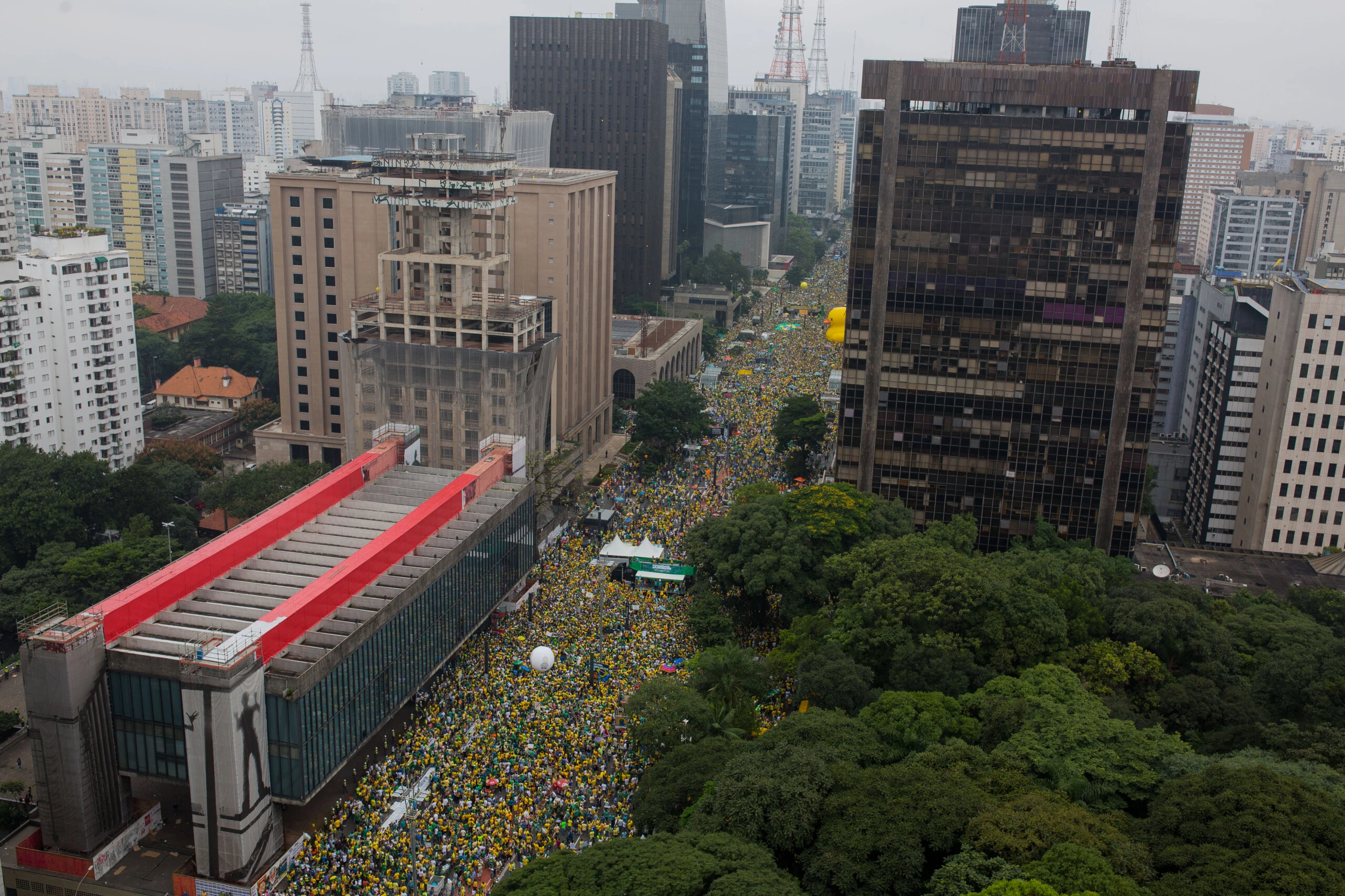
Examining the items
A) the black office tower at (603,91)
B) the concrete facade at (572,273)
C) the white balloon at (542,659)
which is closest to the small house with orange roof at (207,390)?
the concrete facade at (572,273)

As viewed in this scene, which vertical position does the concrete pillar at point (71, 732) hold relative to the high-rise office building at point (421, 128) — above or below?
below

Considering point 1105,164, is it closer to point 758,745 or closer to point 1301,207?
point 758,745

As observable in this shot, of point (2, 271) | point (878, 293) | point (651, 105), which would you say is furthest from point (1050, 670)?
point (651, 105)

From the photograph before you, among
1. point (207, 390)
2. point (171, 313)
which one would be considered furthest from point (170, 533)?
point (171, 313)

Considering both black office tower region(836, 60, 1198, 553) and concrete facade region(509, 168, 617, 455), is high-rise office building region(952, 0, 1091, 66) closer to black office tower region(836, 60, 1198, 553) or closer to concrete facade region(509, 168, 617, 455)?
concrete facade region(509, 168, 617, 455)

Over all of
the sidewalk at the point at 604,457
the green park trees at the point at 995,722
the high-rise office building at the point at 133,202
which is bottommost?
the sidewalk at the point at 604,457

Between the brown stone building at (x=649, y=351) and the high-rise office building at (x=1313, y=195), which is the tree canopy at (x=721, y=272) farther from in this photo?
the high-rise office building at (x=1313, y=195)
